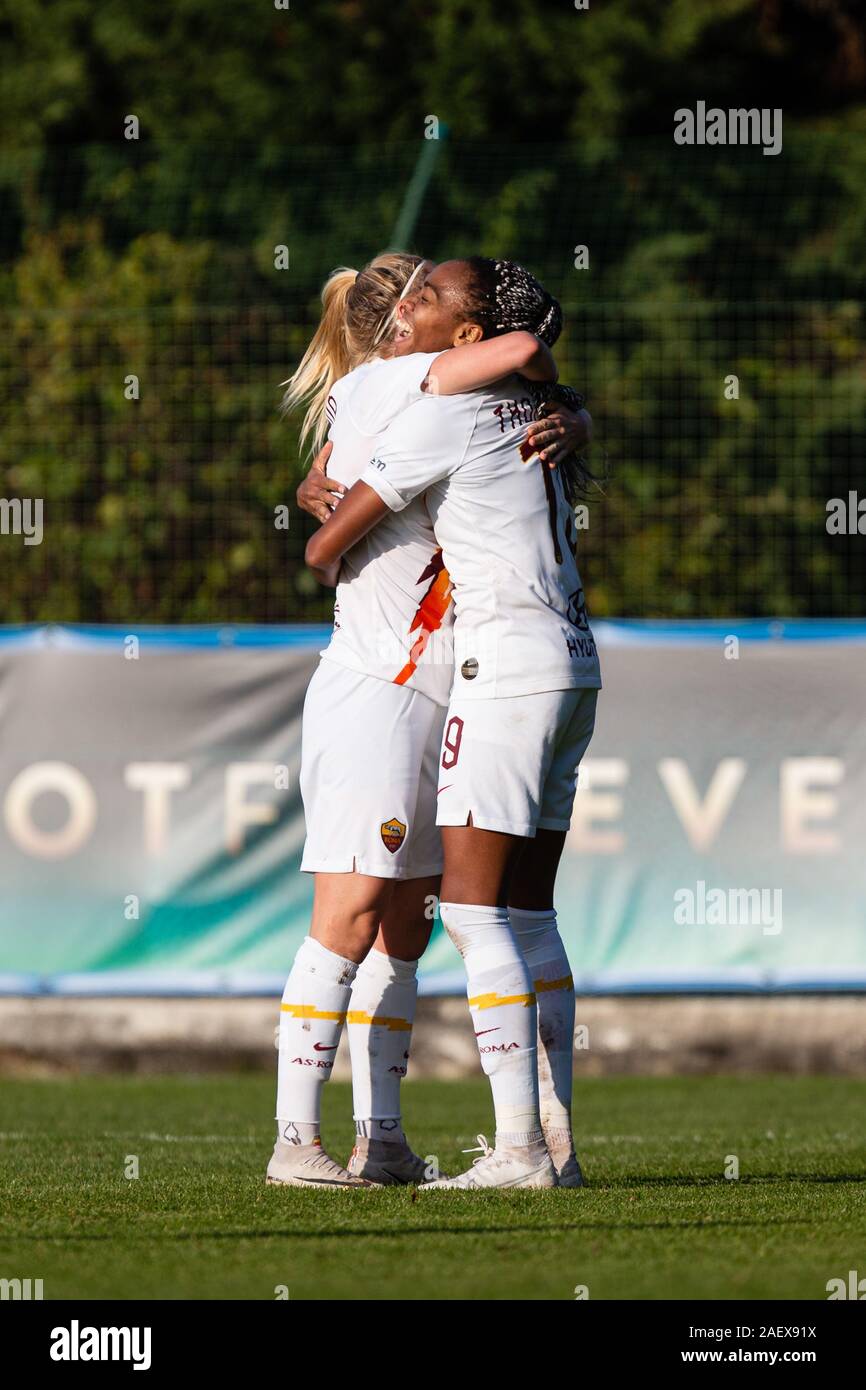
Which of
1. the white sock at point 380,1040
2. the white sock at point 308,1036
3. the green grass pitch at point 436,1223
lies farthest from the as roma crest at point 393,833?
the green grass pitch at point 436,1223

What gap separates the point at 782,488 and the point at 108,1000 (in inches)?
157

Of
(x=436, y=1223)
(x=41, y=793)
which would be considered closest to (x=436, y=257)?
(x=41, y=793)

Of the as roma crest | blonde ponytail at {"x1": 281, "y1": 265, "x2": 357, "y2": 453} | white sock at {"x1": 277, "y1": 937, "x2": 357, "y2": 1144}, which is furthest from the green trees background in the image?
white sock at {"x1": 277, "y1": 937, "x2": 357, "y2": 1144}

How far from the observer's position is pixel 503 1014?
4254mm

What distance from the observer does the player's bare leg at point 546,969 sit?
4.50 meters

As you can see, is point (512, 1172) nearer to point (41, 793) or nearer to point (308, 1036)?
point (308, 1036)

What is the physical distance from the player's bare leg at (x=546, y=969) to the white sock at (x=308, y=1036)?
1.33 ft

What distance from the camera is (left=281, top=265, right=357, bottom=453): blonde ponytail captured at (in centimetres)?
489

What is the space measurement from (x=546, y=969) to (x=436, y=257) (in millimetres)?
6990

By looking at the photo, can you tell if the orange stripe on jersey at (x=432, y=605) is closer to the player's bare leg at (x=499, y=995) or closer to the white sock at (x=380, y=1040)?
the player's bare leg at (x=499, y=995)

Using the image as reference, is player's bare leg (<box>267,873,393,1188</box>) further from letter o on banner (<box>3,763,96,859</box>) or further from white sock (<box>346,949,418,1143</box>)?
letter o on banner (<box>3,763,96,859</box>)

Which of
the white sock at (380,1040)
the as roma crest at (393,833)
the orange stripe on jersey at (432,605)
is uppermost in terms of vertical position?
the orange stripe on jersey at (432,605)

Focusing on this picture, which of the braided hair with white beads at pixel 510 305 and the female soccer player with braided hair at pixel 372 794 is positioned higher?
the braided hair with white beads at pixel 510 305

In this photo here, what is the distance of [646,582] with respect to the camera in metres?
9.88
